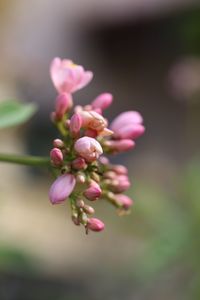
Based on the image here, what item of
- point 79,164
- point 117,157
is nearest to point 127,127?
point 79,164

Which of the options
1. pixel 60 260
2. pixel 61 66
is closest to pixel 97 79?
pixel 60 260

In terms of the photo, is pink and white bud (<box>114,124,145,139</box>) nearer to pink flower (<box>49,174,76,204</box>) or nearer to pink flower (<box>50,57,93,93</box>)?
pink flower (<box>50,57,93,93</box>)

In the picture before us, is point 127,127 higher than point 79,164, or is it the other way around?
point 127,127

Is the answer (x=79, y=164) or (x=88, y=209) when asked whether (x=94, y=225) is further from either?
(x=79, y=164)

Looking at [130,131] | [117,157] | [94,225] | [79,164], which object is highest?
[117,157]

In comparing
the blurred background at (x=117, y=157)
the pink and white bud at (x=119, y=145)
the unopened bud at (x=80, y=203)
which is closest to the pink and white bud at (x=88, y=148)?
the unopened bud at (x=80, y=203)

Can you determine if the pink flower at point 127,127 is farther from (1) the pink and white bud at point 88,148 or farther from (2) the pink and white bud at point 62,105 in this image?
(1) the pink and white bud at point 88,148

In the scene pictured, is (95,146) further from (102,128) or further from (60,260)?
(60,260)
